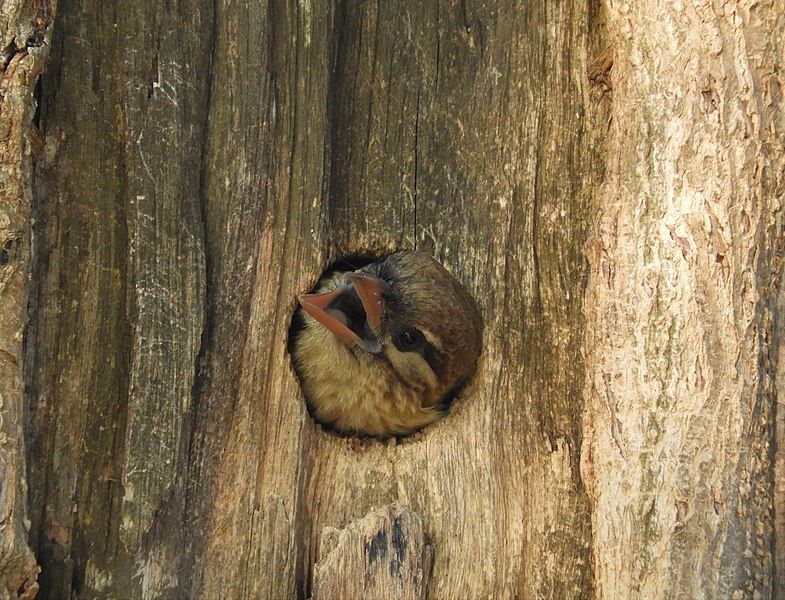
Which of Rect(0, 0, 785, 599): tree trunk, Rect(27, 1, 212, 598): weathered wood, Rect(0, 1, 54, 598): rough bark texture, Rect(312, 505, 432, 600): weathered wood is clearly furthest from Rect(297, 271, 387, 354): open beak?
Rect(0, 1, 54, 598): rough bark texture

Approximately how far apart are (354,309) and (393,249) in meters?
0.50

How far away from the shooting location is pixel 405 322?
3102mm

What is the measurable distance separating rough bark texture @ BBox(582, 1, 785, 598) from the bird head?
2.21ft

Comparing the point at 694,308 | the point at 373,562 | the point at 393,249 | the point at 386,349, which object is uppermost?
the point at 393,249

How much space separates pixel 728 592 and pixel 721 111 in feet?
3.44

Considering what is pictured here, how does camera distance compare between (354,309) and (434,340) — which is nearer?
(434,340)

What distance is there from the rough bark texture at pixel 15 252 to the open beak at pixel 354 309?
2.64ft

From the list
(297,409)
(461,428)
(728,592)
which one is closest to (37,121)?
(297,409)

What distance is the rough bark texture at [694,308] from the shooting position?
1.88 meters

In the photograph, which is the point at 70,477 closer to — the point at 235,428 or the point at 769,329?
the point at 235,428

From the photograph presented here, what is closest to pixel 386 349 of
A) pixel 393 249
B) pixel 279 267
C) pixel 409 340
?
pixel 409 340

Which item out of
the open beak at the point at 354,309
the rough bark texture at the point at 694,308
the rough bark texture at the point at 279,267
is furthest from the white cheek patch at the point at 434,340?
the rough bark texture at the point at 694,308

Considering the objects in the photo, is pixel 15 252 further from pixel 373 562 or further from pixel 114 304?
pixel 373 562

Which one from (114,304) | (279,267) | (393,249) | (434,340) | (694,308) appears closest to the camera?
(694,308)
